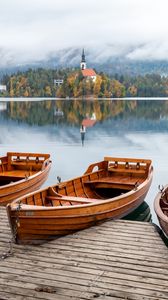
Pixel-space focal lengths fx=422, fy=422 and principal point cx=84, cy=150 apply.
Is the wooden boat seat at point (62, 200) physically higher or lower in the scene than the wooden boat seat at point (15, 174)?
higher

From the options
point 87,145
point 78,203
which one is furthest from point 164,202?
point 87,145

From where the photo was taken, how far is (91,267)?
822 centimetres

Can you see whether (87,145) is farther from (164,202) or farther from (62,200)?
(62,200)

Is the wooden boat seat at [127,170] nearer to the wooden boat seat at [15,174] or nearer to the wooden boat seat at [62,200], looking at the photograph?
the wooden boat seat at [15,174]

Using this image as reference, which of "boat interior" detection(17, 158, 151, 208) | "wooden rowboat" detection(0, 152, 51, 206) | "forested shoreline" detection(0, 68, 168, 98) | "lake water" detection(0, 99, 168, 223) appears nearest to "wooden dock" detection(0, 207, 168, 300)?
"boat interior" detection(17, 158, 151, 208)

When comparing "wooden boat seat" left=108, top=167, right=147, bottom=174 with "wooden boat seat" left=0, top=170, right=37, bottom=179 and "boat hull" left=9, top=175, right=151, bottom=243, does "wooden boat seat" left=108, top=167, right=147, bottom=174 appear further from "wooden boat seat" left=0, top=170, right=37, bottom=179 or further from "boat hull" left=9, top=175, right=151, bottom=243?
"boat hull" left=9, top=175, right=151, bottom=243

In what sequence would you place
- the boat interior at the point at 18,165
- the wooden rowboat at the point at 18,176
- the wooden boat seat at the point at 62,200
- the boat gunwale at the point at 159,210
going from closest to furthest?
the boat gunwale at the point at 159,210
the wooden boat seat at the point at 62,200
the wooden rowboat at the point at 18,176
the boat interior at the point at 18,165

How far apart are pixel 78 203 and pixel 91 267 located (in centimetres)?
350

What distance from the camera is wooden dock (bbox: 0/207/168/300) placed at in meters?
7.18

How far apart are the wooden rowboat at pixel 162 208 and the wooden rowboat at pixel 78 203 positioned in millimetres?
820

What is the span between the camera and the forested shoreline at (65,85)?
14324 centimetres

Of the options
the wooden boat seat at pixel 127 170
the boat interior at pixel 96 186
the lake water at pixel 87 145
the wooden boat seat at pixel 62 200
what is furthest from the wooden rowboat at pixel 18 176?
the lake water at pixel 87 145

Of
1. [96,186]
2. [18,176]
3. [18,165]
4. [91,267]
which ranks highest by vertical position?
[18,165]

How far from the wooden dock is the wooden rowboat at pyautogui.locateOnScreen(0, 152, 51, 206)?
266cm
